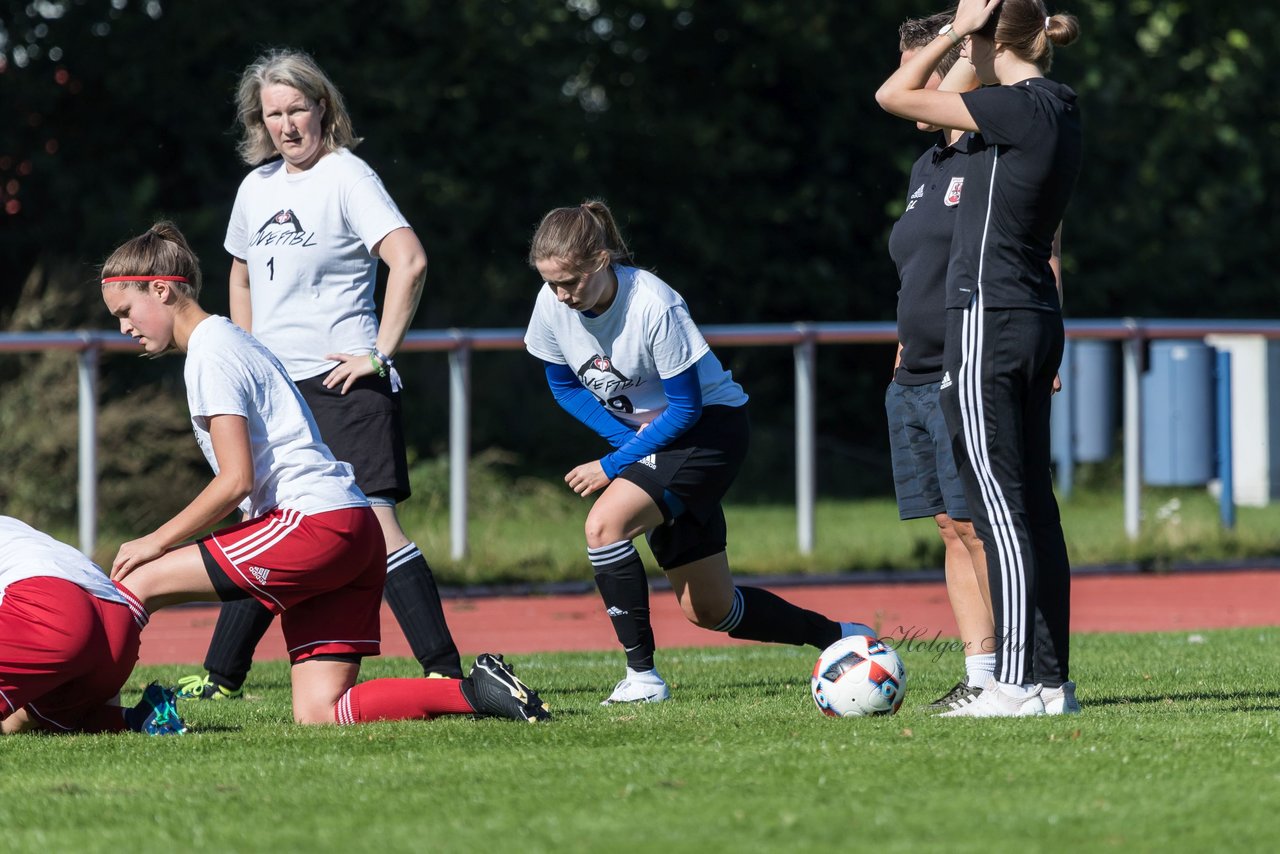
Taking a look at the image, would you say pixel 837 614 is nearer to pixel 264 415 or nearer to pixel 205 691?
pixel 205 691

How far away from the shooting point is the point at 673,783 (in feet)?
14.1

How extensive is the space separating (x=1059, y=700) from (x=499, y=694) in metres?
1.64

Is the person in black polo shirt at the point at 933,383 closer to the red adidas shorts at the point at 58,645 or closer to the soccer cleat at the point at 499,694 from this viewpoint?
the soccer cleat at the point at 499,694

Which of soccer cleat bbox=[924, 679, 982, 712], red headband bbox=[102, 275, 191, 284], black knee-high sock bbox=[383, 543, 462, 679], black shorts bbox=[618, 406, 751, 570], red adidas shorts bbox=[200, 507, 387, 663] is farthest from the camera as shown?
black shorts bbox=[618, 406, 751, 570]

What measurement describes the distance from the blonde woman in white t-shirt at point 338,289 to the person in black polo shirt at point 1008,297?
6.16 feet

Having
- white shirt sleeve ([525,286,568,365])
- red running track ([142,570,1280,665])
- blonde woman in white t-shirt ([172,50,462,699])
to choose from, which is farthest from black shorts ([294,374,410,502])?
red running track ([142,570,1280,665])

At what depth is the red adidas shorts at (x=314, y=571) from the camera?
5215 mm

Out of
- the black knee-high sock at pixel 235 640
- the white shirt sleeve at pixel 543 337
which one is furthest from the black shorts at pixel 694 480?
the black knee-high sock at pixel 235 640

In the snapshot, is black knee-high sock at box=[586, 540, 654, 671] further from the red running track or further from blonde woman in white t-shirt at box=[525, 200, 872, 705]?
the red running track

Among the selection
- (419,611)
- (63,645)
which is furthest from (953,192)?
(63,645)

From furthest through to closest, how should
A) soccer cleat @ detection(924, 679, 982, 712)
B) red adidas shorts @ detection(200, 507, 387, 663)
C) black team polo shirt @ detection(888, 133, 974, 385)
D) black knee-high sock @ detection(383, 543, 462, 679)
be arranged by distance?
black knee-high sock @ detection(383, 543, 462, 679), black team polo shirt @ detection(888, 133, 974, 385), soccer cleat @ detection(924, 679, 982, 712), red adidas shorts @ detection(200, 507, 387, 663)

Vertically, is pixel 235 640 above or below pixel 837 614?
above

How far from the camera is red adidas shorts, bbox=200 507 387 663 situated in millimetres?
5215

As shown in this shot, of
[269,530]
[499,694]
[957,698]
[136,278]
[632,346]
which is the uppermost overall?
[136,278]
